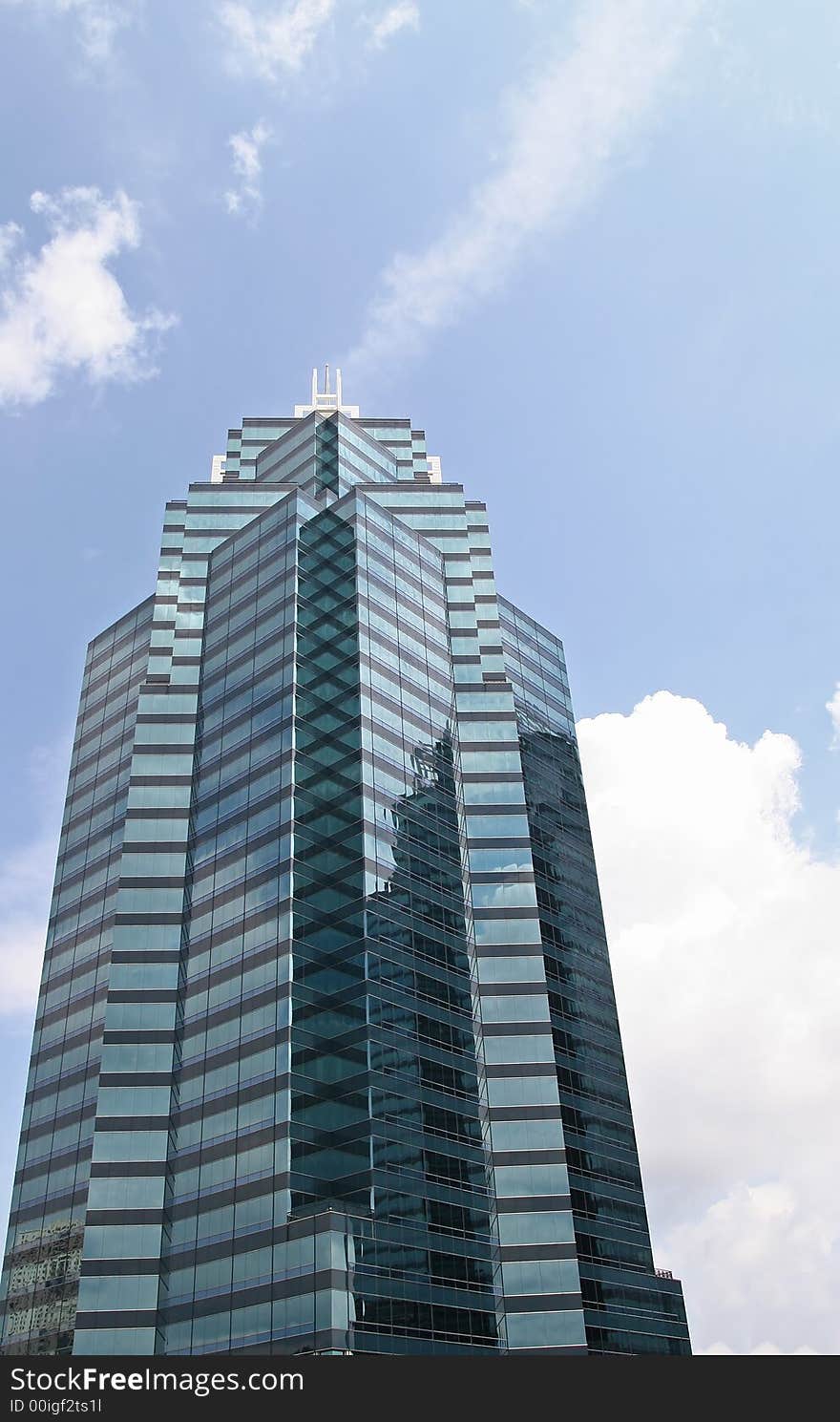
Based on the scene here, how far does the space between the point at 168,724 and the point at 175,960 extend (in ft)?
72.6

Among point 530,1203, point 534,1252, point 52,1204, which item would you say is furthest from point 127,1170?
point 534,1252

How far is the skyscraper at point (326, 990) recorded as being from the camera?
71.5 metres

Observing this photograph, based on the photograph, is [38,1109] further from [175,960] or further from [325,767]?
[325,767]

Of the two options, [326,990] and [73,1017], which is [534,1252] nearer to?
[326,990]

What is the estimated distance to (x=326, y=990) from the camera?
77.8m

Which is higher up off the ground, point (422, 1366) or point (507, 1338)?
point (507, 1338)

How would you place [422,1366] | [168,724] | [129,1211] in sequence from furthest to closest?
[168,724] → [129,1211] → [422,1366]

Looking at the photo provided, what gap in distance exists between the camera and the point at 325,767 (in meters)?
87.8

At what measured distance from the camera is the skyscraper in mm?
71500

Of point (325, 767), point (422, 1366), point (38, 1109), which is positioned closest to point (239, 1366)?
point (422, 1366)

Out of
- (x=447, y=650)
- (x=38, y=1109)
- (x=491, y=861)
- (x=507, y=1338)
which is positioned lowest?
(x=507, y=1338)

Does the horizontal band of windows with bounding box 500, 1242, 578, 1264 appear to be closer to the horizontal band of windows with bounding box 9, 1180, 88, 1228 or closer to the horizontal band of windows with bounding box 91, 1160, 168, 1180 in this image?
the horizontal band of windows with bounding box 91, 1160, 168, 1180

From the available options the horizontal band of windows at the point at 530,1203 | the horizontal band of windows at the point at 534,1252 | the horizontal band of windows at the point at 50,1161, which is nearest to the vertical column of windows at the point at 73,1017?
the horizontal band of windows at the point at 50,1161

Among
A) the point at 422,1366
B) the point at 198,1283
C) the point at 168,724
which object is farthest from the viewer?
the point at 168,724
